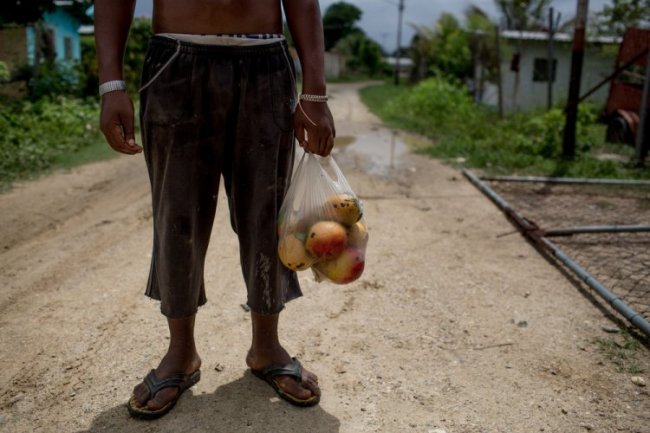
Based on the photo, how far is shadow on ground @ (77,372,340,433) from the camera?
1.83 m

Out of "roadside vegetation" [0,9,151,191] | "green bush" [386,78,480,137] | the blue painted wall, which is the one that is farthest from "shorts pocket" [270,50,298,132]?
the blue painted wall

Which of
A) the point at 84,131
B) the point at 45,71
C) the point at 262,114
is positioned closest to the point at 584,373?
the point at 262,114

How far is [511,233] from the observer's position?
411cm

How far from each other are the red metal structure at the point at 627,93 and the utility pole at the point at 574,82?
1.64 m

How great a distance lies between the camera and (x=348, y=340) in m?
2.46

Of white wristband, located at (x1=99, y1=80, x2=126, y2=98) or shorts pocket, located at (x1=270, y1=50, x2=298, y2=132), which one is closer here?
white wristband, located at (x1=99, y1=80, x2=126, y2=98)

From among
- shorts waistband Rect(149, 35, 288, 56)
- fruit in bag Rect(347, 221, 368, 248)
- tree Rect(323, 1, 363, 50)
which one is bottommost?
fruit in bag Rect(347, 221, 368, 248)

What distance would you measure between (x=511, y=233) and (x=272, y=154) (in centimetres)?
278

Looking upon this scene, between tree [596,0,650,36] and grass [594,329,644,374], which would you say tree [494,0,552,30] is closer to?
tree [596,0,650,36]

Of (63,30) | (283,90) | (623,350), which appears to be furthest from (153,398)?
(63,30)

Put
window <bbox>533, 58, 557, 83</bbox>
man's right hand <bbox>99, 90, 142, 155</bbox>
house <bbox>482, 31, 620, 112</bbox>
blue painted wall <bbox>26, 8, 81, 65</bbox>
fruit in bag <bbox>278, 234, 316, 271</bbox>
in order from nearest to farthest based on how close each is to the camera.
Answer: man's right hand <bbox>99, 90, 142, 155</bbox> < fruit in bag <bbox>278, 234, 316, 271</bbox> < blue painted wall <bbox>26, 8, 81, 65</bbox> < house <bbox>482, 31, 620, 112</bbox> < window <bbox>533, 58, 557, 83</bbox>

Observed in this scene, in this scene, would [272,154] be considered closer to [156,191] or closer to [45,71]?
[156,191]

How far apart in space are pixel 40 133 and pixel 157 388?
21.0 feet

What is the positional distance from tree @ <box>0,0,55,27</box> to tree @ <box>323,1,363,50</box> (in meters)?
56.9
